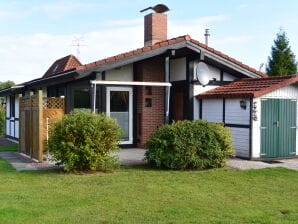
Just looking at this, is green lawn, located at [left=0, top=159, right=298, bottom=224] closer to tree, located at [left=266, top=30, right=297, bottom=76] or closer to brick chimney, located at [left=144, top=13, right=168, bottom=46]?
brick chimney, located at [left=144, top=13, right=168, bottom=46]

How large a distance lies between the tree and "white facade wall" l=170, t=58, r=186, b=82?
34.0 ft

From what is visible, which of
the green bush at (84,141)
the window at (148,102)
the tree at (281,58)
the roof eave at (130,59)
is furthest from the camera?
the tree at (281,58)

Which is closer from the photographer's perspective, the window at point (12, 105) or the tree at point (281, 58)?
the window at point (12, 105)

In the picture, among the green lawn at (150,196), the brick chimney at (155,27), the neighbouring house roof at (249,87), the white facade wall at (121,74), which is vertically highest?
the brick chimney at (155,27)

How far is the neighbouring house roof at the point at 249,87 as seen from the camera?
1247 centimetres

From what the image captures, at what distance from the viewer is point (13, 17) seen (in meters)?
15.2

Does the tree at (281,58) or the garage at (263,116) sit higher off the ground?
the tree at (281,58)

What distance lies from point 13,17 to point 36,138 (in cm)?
530

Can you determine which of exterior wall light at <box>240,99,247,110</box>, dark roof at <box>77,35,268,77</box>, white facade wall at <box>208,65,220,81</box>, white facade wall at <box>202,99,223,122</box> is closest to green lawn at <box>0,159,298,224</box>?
exterior wall light at <box>240,99,247,110</box>

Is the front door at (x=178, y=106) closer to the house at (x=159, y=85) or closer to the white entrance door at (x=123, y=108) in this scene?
the house at (x=159, y=85)

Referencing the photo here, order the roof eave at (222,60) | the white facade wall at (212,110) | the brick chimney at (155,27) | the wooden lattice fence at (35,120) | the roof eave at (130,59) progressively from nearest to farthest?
the wooden lattice fence at (35,120) < the roof eave at (130,59) < the white facade wall at (212,110) < the roof eave at (222,60) < the brick chimney at (155,27)

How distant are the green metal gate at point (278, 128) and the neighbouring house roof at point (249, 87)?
1.41 ft

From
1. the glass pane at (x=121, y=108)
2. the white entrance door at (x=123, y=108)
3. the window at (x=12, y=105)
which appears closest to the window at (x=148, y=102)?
the white entrance door at (x=123, y=108)

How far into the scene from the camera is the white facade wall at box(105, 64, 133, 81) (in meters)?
14.8
